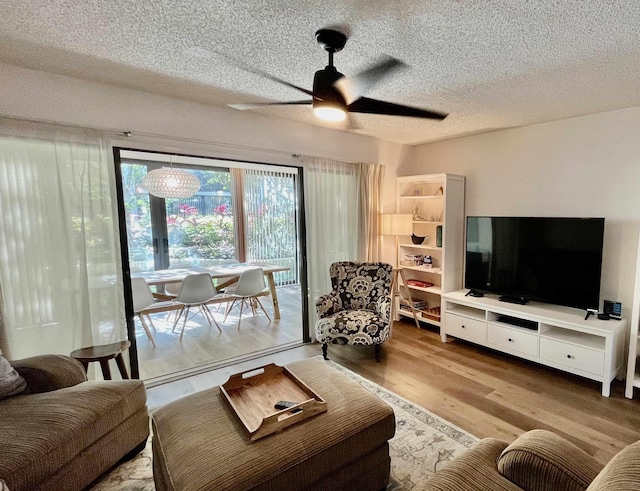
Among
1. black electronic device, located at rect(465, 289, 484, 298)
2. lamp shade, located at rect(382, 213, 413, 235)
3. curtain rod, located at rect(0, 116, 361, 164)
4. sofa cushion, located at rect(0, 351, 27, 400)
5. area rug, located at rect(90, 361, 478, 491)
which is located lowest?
area rug, located at rect(90, 361, 478, 491)

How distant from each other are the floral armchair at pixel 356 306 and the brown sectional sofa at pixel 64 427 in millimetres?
1763

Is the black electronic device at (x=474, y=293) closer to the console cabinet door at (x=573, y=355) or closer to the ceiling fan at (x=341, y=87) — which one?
the console cabinet door at (x=573, y=355)

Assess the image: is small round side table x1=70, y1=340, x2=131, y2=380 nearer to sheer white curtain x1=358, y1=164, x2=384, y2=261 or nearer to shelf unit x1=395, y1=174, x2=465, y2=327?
sheer white curtain x1=358, y1=164, x2=384, y2=261

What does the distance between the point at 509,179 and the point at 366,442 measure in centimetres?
318

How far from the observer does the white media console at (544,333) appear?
2654 mm

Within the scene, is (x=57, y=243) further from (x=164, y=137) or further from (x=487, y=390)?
(x=487, y=390)

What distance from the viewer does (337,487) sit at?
1519 millimetres

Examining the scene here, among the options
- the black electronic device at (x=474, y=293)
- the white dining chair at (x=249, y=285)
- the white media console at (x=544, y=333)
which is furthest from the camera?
the white dining chair at (x=249, y=285)

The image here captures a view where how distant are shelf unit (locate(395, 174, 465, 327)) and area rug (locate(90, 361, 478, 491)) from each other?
1801 mm

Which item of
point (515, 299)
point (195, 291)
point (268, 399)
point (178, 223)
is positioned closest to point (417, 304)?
point (515, 299)

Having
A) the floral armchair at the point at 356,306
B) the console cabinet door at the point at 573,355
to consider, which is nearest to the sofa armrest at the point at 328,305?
the floral armchair at the point at 356,306

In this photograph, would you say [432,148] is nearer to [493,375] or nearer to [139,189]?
[493,375]

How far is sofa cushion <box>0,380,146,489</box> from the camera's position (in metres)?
1.38

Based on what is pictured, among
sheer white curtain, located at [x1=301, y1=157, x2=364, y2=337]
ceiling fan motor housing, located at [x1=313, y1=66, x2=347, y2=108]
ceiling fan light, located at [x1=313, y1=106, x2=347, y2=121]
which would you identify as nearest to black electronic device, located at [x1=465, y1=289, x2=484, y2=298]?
sheer white curtain, located at [x1=301, y1=157, x2=364, y2=337]
